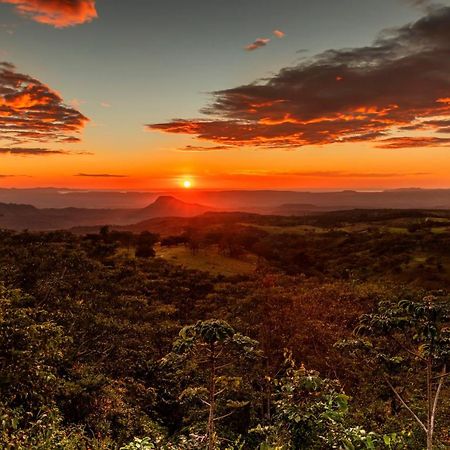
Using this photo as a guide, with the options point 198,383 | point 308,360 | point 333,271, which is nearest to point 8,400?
point 198,383

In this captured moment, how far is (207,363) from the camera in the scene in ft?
104

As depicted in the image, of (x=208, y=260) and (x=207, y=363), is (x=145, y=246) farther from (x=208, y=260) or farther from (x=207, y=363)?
(x=207, y=363)

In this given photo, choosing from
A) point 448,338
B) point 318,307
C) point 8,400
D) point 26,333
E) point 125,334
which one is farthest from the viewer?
point 318,307

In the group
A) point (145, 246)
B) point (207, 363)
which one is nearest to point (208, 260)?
point (145, 246)

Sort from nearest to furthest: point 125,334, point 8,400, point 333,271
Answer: point 8,400, point 125,334, point 333,271

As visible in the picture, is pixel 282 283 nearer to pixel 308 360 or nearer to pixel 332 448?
pixel 308 360

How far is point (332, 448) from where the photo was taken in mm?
9953

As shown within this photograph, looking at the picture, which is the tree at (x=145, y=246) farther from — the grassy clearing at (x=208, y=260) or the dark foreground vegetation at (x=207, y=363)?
the dark foreground vegetation at (x=207, y=363)

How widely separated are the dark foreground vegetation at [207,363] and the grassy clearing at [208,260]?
4567 cm

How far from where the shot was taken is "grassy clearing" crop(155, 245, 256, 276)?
367 ft

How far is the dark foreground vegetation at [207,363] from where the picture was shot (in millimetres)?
12344

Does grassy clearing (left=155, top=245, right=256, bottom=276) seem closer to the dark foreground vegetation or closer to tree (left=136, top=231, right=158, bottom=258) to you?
tree (left=136, top=231, right=158, bottom=258)

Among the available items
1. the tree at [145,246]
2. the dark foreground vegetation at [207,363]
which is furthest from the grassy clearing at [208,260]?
the dark foreground vegetation at [207,363]

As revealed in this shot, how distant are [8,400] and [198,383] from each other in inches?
728
